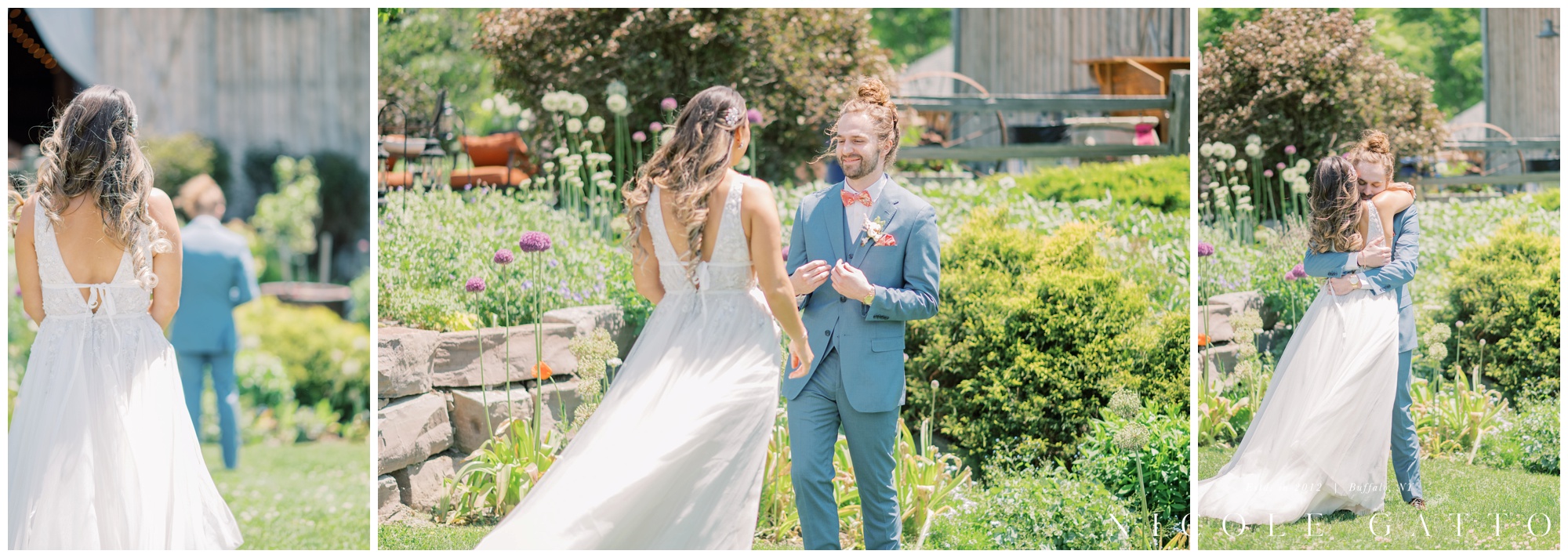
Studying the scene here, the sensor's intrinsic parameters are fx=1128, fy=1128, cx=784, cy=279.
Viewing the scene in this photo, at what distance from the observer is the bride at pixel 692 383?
119 inches

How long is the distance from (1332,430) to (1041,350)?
3.49 feet

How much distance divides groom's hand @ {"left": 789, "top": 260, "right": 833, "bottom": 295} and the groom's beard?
0.29 metres

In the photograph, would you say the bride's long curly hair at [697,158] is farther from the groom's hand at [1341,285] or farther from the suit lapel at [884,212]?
the groom's hand at [1341,285]

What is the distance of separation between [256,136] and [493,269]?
4.77 meters

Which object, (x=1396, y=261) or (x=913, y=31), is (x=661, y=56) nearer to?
(x=1396, y=261)

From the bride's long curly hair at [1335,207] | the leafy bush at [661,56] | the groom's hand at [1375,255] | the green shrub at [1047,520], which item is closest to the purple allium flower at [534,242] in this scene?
the leafy bush at [661,56]

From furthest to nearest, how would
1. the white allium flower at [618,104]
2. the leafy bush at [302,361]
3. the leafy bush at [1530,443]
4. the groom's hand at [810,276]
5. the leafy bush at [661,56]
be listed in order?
1. the leafy bush at [302,361]
2. the leafy bush at [661,56]
3. the white allium flower at [618,104]
4. the leafy bush at [1530,443]
5. the groom's hand at [810,276]

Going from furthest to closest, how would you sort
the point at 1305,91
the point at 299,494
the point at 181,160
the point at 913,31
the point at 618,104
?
1. the point at 913,31
2. the point at 181,160
3. the point at 299,494
4. the point at 618,104
5. the point at 1305,91

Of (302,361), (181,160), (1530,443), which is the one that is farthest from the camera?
(181,160)

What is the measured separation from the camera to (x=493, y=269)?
4539 millimetres

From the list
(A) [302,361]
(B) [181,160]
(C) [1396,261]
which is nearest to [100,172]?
(A) [302,361]

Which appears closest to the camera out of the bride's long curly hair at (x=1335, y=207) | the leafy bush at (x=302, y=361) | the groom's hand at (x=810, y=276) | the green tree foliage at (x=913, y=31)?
the groom's hand at (x=810, y=276)

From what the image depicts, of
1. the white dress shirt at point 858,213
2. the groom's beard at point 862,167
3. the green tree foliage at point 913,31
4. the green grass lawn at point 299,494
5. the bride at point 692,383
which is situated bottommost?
the green grass lawn at point 299,494

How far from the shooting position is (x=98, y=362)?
131 inches
